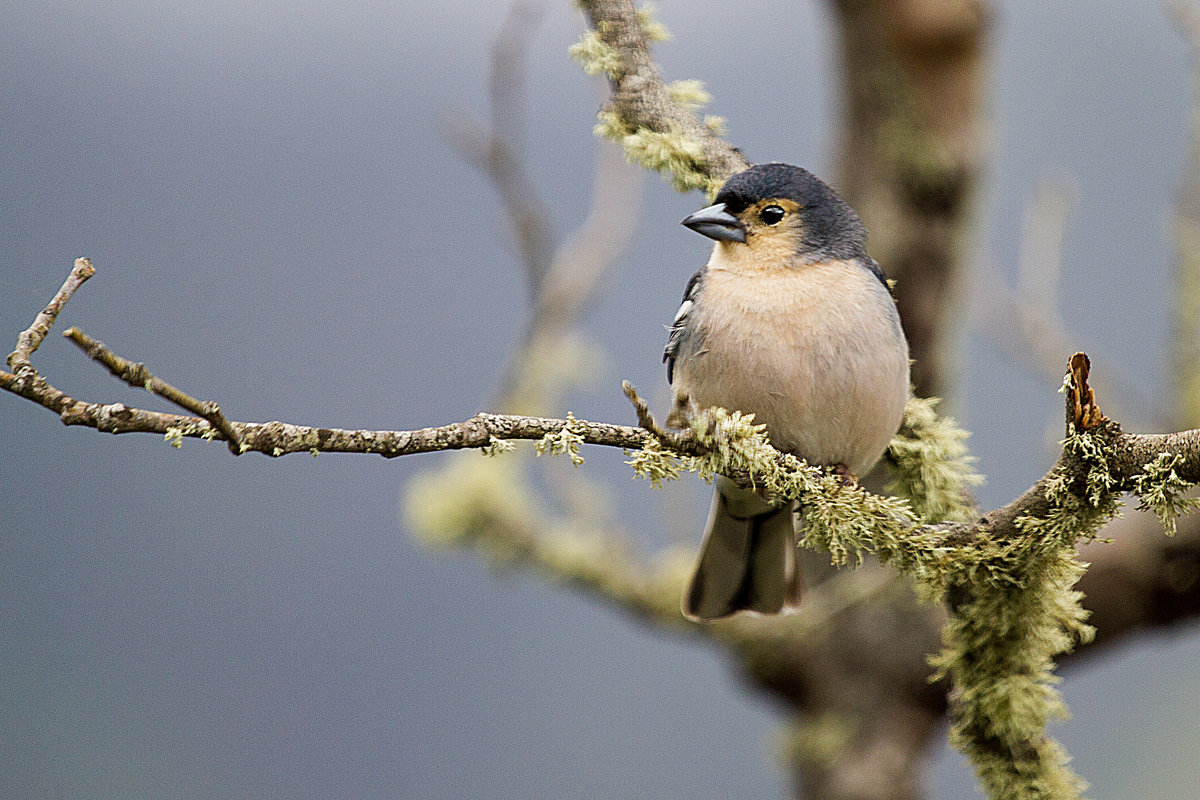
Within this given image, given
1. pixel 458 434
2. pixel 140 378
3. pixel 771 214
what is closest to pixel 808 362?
pixel 771 214

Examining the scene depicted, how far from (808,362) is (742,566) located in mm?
693

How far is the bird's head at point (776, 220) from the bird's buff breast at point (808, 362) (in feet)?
0.27

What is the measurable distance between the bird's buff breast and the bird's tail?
1.44 ft

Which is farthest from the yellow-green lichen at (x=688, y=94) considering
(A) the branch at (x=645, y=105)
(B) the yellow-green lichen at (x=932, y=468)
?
(B) the yellow-green lichen at (x=932, y=468)

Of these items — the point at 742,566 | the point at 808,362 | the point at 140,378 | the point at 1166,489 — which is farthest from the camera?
the point at 742,566

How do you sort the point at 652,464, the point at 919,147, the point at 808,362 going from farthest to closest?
1. the point at 919,147
2. the point at 808,362
3. the point at 652,464

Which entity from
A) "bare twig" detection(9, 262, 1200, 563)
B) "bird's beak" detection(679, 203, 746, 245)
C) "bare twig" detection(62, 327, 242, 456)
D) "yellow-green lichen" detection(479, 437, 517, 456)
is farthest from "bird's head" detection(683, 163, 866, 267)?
"bare twig" detection(62, 327, 242, 456)

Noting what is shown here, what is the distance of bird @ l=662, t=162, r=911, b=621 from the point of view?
6.17 feet

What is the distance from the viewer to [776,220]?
6.82 feet

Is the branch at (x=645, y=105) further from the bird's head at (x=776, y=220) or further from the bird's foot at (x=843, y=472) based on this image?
the bird's foot at (x=843, y=472)

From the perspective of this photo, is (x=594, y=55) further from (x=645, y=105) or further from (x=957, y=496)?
(x=957, y=496)

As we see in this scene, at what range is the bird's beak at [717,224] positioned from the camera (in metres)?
2.04

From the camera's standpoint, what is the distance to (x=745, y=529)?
2412 millimetres

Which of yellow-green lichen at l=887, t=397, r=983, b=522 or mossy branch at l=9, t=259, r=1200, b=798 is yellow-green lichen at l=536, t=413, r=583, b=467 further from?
yellow-green lichen at l=887, t=397, r=983, b=522
